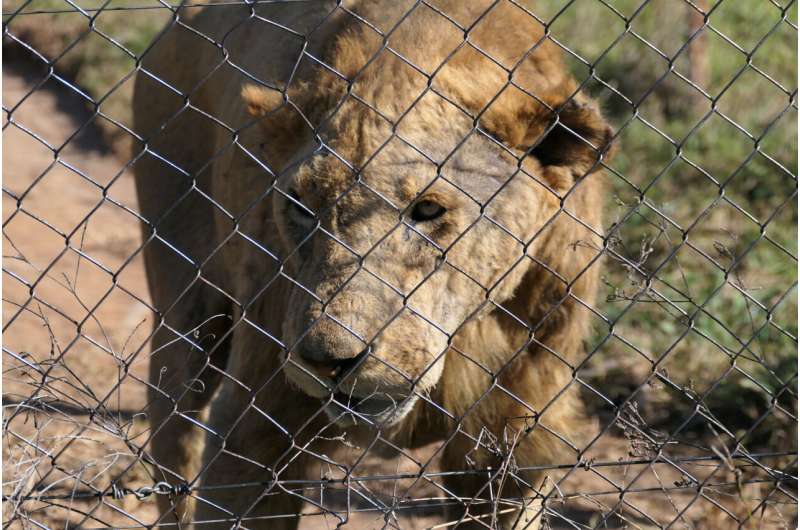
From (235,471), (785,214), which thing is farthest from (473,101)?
(785,214)

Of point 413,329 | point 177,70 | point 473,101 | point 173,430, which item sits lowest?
→ point 173,430

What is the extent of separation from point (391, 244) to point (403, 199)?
12 centimetres

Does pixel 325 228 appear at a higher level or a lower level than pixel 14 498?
higher

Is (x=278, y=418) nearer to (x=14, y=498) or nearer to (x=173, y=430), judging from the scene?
(x=14, y=498)

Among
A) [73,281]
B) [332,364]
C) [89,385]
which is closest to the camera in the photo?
[332,364]

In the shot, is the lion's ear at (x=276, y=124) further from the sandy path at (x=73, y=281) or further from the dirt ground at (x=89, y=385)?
the sandy path at (x=73, y=281)

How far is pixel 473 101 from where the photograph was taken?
297 centimetres

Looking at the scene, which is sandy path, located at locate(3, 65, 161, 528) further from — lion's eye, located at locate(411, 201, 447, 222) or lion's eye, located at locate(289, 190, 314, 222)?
lion's eye, located at locate(411, 201, 447, 222)

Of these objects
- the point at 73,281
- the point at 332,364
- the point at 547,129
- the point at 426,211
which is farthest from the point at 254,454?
the point at 73,281

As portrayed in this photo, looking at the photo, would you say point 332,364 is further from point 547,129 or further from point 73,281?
point 73,281

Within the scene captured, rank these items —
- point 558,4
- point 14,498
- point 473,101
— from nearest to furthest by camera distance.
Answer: point 14,498
point 473,101
point 558,4

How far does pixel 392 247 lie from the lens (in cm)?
274

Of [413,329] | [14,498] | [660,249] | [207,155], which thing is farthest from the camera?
[660,249]

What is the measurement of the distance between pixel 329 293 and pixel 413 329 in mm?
234
